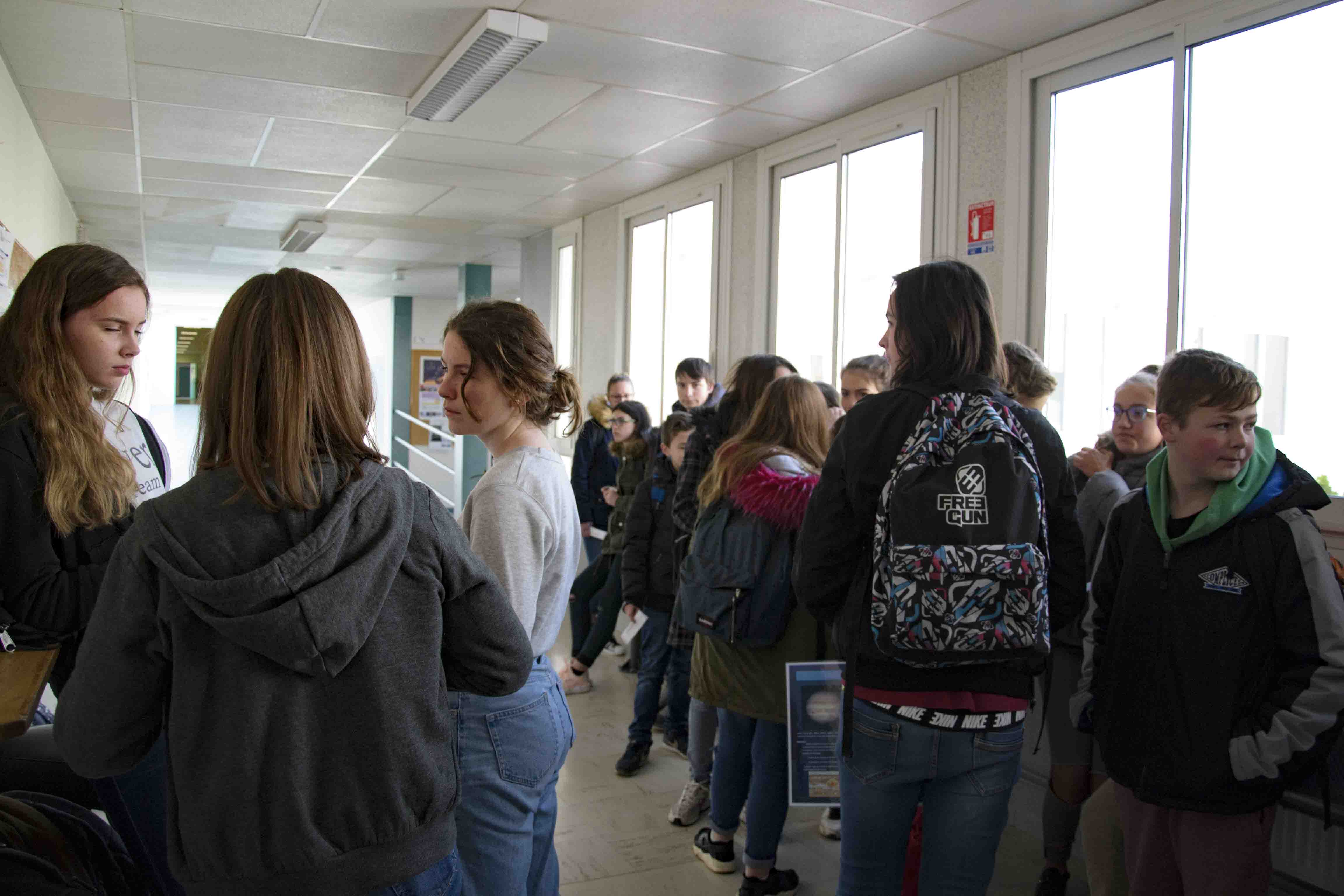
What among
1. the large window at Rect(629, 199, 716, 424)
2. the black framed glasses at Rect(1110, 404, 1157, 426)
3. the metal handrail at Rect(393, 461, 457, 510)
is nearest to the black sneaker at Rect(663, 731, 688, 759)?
the metal handrail at Rect(393, 461, 457, 510)

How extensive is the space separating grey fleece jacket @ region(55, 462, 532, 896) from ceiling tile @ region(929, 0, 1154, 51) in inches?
119

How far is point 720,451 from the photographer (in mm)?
2480

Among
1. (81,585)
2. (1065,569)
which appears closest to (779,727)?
(1065,569)

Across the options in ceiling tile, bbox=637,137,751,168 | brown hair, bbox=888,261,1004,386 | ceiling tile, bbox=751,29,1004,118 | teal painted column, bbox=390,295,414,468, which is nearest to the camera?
brown hair, bbox=888,261,1004,386

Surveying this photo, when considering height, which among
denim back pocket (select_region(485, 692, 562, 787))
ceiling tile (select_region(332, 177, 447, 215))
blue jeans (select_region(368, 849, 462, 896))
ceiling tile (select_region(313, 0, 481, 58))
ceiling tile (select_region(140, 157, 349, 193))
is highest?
ceiling tile (select_region(332, 177, 447, 215))

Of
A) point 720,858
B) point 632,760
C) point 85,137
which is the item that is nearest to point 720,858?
point 720,858

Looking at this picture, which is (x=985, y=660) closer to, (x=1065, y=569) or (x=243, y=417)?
(x=1065, y=569)

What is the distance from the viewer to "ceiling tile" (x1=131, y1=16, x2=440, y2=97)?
368 centimetres

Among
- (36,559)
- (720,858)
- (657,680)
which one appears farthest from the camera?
(657,680)

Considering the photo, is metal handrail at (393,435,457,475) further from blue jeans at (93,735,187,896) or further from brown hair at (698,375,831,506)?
blue jeans at (93,735,187,896)

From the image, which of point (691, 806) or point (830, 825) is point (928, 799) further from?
point (691, 806)

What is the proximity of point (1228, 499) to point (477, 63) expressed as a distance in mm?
3215

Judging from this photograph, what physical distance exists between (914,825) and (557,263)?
21.4 ft

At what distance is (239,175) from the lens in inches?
244
